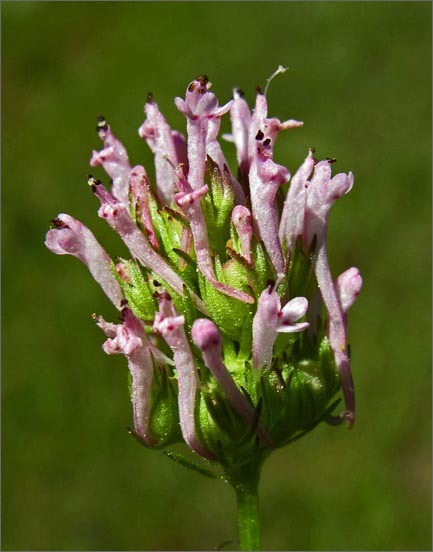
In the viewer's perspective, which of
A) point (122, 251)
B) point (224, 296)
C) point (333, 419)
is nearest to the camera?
point (224, 296)

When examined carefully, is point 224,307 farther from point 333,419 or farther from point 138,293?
point 333,419

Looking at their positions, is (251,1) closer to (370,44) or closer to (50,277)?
(370,44)

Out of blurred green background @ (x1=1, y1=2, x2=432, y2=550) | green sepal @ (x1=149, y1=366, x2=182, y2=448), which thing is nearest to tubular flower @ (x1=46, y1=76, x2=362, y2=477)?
green sepal @ (x1=149, y1=366, x2=182, y2=448)

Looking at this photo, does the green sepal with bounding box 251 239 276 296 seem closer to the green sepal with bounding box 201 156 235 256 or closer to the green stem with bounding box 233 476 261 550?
the green sepal with bounding box 201 156 235 256

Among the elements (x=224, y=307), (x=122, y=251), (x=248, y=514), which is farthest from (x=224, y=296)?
(x=122, y=251)

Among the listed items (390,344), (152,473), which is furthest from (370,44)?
(152,473)

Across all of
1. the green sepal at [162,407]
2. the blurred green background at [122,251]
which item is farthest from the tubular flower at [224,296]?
the blurred green background at [122,251]
